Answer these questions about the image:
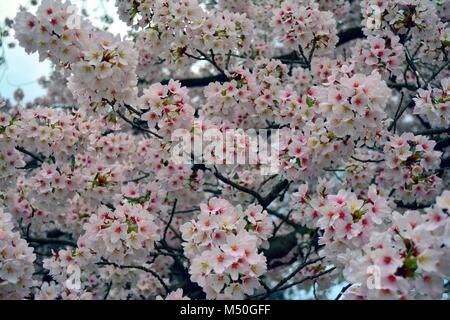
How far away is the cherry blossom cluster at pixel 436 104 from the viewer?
4102 millimetres

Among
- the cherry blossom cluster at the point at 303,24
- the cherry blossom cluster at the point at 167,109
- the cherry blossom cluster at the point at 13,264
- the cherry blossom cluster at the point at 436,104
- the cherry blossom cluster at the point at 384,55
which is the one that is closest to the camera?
the cherry blossom cluster at the point at 13,264

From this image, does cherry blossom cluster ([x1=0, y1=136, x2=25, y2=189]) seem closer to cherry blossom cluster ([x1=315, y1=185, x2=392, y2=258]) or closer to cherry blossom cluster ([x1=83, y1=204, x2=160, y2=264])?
cherry blossom cluster ([x1=83, y1=204, x2=160, y2=264])

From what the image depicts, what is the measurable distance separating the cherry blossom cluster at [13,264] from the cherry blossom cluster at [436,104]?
3.45 meters

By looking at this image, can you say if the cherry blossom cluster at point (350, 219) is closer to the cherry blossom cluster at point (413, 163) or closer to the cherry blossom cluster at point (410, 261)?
the cherry blossom cluster at point (410, 261)

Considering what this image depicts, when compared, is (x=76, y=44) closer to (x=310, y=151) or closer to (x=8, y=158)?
(x=8, y=158)

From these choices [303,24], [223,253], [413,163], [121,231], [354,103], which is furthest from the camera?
[303,24]

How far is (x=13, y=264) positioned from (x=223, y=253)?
1518 mm

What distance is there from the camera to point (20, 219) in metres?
5.59

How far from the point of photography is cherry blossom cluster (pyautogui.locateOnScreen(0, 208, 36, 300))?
10.8 feet

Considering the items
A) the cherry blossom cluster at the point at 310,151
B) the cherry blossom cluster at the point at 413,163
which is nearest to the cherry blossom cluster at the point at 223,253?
the cherry blossom cluster at the point at 310,151

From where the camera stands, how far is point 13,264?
3.30 meters

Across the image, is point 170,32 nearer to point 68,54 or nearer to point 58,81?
point 68,54
